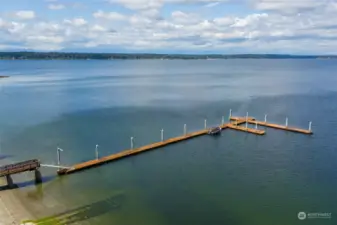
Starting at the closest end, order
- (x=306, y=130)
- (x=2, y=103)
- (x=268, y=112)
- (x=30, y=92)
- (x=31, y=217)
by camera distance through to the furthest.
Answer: (x=31, y=217)
(x=306, y=130)
(x=268, y=112)
(x=2, y=103)
(x=30, y=92)

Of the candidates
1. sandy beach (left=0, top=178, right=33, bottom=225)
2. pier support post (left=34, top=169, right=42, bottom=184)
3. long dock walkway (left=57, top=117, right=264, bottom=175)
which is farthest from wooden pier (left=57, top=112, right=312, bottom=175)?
sandy beach (left=0, top=178, right=33, bottom=225)

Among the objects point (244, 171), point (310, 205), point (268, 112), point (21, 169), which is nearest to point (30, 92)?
point (268, 112)

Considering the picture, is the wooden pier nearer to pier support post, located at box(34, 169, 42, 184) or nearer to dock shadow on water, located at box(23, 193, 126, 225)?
pier support post, located at box(34, 169, 42, 184)

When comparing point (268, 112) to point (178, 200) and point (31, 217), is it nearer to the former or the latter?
point (178, 200)

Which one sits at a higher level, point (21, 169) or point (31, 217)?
point (21, 169)

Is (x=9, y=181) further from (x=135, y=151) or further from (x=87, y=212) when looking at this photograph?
(x=135, y=151)

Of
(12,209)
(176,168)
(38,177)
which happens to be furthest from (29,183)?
(176,168)

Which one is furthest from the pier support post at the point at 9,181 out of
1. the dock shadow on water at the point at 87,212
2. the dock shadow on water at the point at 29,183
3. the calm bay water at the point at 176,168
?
the dock shadow on water at the point at 87,212

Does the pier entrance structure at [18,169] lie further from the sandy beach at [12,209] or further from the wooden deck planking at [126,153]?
the wooden deck planking at [126,153]
